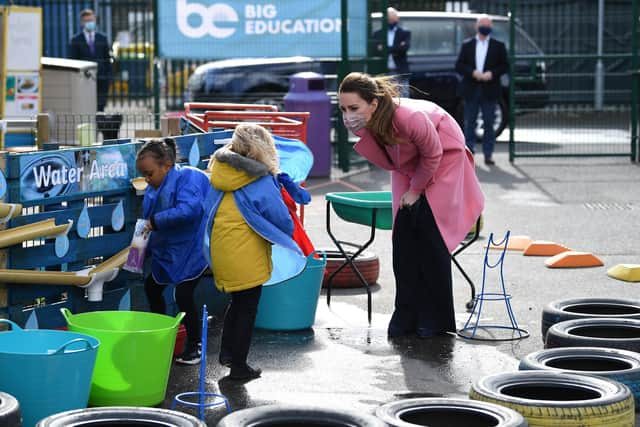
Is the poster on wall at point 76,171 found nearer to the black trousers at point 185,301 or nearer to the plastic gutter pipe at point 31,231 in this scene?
the plastic gutter pipe at point 31,231

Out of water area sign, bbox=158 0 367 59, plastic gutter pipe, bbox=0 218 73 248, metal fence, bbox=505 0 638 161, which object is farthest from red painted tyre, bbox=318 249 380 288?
metal fence, bbox=505 0 638 161

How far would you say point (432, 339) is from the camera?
771 centimetres

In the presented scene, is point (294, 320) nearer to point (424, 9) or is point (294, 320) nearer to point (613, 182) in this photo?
point (613, 182)

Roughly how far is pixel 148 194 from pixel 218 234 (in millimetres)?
545

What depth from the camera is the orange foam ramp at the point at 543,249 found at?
415 inches

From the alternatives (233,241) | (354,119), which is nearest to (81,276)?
(233,241)

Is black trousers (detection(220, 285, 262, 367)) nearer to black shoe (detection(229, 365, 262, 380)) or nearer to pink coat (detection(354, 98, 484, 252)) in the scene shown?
black shoe (detection(229, 365, 262, 380))

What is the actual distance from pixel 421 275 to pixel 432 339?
42cm

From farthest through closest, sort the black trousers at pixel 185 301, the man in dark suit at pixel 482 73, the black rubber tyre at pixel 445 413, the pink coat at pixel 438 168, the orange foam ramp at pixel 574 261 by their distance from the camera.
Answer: the man in dark suit at pixel 482 73 < the orange foam ramp at pixel 574 261 < the pink coat at pixel 438 168 < the black trousers at pixel 185 301 < the black rubber tyre at pixel 445 413

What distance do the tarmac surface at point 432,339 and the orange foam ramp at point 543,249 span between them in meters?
0.14

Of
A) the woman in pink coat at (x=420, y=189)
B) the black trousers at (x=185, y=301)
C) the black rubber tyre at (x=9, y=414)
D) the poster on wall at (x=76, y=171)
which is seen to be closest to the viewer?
the black rubber tyre at (x=9, y=414)

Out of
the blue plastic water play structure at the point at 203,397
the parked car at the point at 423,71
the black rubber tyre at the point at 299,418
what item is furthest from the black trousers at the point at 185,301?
the parked car at the point at 423,71

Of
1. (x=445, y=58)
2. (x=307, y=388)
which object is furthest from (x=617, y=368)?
(x=445, y=58)

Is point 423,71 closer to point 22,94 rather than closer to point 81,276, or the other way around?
point 22,94
